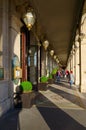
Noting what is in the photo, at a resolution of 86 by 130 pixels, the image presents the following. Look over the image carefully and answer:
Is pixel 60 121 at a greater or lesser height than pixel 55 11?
lesser

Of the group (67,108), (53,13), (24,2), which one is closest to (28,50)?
(53,13)

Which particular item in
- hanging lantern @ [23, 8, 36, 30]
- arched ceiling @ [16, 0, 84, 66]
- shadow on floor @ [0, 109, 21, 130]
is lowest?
shadow on floor @ [0, 109, 21, 130]

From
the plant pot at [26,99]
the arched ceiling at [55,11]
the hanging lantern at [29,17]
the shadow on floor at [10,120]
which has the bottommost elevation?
the shadow on floor at [10,120]

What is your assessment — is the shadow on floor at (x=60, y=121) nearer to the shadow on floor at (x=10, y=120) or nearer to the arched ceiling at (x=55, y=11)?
the shadow on floor at (x=10, y=120)

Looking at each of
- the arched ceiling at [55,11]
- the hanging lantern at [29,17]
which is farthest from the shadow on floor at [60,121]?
the arched ceiling at [55,11]

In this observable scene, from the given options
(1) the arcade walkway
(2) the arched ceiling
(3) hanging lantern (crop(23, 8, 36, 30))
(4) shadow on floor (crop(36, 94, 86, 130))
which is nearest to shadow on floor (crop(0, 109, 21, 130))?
(1) the arcade walkway

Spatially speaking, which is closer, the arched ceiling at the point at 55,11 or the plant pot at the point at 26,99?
the plant pot at the point at 26,99

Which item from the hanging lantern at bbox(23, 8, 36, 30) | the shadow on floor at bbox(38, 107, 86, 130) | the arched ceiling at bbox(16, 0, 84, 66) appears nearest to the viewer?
the shadow on floor at bbox(38, 107, 86, 130)

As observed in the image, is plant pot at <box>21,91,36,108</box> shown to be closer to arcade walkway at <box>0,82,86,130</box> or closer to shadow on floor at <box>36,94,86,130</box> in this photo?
arcade walkway at <box>0,82,86,130</box>

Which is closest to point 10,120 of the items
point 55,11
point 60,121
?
point 60,121

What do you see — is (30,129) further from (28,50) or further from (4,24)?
(28,50)

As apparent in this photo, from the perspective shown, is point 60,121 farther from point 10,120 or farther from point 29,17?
point 29,17

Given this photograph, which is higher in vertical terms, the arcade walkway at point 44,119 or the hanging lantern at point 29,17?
the hanging lantern at point 29,17

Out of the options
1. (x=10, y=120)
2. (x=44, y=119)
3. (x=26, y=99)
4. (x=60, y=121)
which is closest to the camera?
(x=60, y=121)
